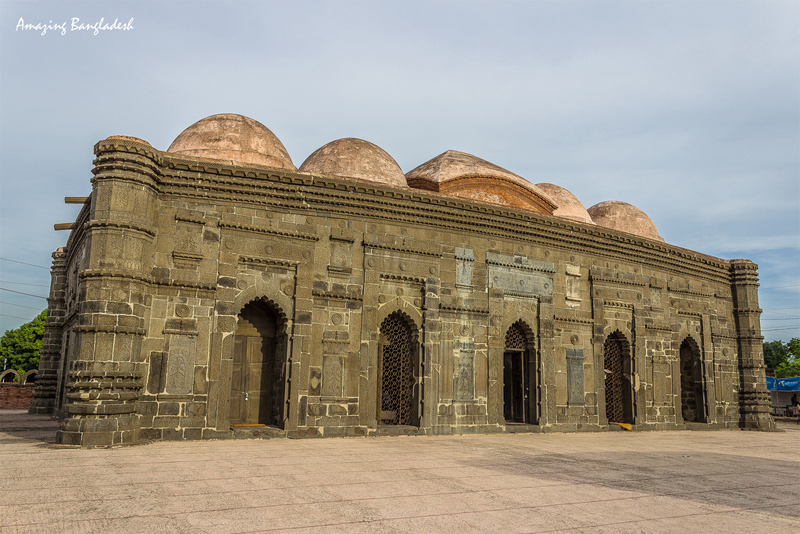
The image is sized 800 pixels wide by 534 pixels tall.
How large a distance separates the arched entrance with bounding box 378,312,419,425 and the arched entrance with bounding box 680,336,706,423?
27.6 feet

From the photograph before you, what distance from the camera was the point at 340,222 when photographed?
10477 mm

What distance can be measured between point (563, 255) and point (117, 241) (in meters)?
8.86

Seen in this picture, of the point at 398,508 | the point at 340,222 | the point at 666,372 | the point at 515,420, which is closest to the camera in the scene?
the point at 398,508

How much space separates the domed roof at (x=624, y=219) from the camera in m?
17.5

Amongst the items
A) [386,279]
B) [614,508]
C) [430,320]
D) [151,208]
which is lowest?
[614,508]

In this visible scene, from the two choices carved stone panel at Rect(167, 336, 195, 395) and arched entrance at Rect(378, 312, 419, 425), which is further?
arched entrance at Rect(378, 312, 419, 425)

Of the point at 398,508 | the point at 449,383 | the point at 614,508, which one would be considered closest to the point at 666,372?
the point at 449,383

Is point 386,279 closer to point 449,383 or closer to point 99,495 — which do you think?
point 449,383

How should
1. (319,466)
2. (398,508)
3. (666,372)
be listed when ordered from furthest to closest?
(666,372) → (319,466) → (398,508)

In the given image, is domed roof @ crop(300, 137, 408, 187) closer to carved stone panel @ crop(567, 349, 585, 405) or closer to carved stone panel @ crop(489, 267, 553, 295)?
carved stone panel @ crop(489, 267, 553, 295)

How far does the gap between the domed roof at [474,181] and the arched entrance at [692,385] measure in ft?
18.1

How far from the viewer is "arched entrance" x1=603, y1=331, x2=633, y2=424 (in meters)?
13.4

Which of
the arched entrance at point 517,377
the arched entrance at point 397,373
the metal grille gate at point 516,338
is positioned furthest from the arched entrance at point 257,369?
the metal grille gate at point 516,338

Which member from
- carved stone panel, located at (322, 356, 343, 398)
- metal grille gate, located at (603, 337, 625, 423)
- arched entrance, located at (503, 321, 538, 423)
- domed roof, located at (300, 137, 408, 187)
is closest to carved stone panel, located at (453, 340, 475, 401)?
arched entrance, located at (503, 321, 538, 423)
